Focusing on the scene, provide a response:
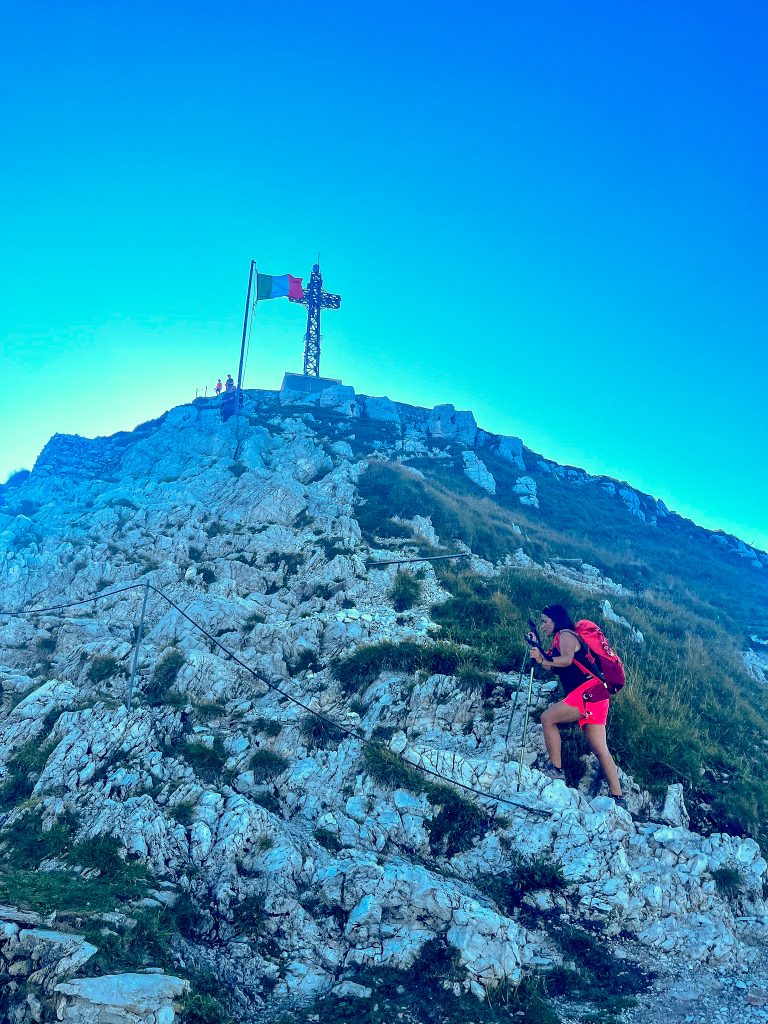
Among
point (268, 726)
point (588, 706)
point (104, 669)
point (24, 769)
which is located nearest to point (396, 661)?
point (268, 726)

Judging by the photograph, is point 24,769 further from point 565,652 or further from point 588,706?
point 588,706

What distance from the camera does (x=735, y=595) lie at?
31.6 m

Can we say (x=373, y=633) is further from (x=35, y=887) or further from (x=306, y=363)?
(x=306, y=363)

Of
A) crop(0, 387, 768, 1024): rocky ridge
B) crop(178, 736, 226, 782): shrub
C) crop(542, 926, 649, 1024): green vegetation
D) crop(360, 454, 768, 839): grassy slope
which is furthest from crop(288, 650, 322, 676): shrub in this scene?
crop(542, 926, 649, 1024): green vegetation

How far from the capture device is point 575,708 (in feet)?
30.1

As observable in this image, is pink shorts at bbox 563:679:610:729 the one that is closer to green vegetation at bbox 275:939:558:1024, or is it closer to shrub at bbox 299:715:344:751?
green vegetation at bbox 275:939:558:1024

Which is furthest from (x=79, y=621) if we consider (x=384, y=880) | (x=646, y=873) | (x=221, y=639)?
(x=646, y=873)

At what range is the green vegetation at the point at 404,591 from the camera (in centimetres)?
1564

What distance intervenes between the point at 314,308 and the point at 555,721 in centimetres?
3946

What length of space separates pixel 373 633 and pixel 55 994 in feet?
30.8

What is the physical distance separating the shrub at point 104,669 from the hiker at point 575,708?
9.79 m

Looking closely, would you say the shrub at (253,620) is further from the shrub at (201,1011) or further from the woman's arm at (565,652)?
the shrub at (201,1011)

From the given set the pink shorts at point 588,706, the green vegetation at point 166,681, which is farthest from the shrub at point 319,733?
the pink shorts at point 588,706

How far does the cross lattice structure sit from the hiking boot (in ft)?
125
